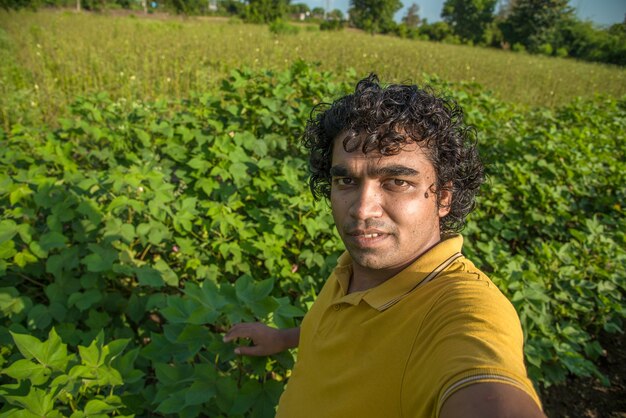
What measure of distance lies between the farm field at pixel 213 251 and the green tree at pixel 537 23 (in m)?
46.8

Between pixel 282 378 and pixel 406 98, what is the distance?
4.52 feet

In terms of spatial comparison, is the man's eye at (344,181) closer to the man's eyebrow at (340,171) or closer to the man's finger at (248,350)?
the man's eyebrow at (340,171)

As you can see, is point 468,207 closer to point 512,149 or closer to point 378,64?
point 512,149

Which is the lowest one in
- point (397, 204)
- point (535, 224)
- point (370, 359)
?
point (535, 224)

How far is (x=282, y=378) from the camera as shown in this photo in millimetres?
1892

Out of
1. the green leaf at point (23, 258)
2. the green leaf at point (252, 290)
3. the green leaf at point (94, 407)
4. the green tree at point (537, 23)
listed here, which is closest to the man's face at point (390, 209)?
the green leaf at point (252, 290)

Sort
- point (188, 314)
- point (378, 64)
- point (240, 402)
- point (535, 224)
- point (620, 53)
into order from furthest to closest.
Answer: point (620, 53) < point (378, 64) < point (535, 224) < point (188, 314) < point (240, 402)

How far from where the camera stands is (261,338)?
1323mm

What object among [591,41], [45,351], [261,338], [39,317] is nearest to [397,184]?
[261,338]

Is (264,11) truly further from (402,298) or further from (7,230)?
(402,298)

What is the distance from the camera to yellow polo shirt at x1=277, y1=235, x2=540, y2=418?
2.24ft

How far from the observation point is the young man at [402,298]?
68 centimetres

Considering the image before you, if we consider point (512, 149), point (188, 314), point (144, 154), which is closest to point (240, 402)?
point (188, 314)

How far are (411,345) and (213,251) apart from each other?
5.91 feet
